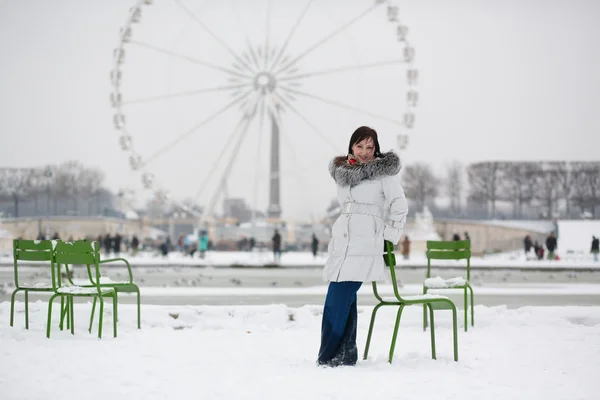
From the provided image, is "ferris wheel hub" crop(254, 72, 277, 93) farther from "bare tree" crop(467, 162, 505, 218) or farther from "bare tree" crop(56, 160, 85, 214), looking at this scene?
"bare tree" crop(56, 160, 85, 214)

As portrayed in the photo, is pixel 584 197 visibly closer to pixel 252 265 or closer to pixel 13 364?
pixel 252 265

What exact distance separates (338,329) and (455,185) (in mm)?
82232

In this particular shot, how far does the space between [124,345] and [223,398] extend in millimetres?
2421

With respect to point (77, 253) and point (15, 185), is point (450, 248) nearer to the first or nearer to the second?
point (77, 253)

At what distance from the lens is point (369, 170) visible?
20.5 feet

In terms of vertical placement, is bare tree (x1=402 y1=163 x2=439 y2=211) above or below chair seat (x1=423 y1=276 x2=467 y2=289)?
above

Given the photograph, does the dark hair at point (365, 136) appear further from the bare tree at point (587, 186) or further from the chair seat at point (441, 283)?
the bare tree at point (587, 186)

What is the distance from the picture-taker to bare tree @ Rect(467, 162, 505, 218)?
78.4 metres

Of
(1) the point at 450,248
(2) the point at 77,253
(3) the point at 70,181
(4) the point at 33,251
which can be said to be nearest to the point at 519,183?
(3) the point at 70,181

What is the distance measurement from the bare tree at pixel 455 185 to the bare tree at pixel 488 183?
13.9ft

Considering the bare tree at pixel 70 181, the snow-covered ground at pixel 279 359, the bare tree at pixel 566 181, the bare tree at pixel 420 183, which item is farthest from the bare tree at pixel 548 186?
the snow-covered ground at pixel 279 359

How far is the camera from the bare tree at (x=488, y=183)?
78.4 m

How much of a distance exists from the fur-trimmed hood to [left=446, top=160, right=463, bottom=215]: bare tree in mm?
77616

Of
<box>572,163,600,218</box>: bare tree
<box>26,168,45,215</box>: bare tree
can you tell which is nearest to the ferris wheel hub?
<box>572,163,600,218</box>: bare tree
